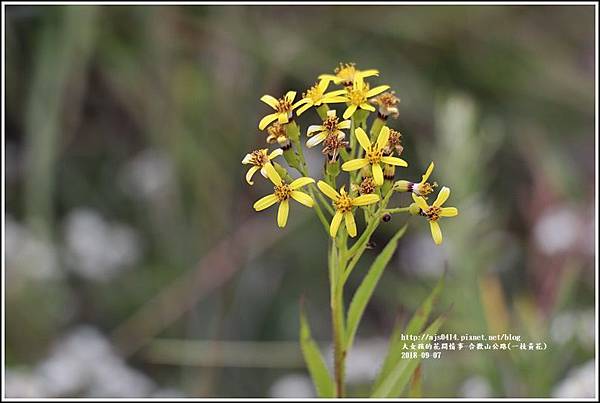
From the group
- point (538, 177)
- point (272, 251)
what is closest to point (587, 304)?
point (538, 177)

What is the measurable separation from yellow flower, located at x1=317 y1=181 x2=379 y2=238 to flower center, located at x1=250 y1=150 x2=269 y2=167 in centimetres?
4

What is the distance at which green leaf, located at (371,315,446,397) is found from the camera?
0.38 metres

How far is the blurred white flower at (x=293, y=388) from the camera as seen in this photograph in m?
0.85

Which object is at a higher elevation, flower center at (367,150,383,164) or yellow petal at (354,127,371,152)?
yellow petal at (354,127,371,152)

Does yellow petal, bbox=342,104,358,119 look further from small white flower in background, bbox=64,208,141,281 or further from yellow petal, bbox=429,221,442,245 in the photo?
small white flower in background, bbox=64,208,141,281

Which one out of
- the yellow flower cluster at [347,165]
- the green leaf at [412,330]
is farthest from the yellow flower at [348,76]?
the green leaf at [412,330]

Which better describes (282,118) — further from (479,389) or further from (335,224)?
(479,389)

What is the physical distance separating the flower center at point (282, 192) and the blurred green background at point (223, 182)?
497 mm

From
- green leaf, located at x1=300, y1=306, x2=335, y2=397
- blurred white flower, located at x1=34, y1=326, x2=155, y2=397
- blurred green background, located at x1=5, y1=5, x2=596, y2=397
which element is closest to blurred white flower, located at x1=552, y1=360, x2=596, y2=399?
blurred green background, located at x1=5, y1=5, x2=596, y2=397

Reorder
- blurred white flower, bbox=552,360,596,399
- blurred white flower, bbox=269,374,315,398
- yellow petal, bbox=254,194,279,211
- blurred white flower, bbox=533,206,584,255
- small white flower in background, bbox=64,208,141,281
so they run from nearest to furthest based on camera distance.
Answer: yellow petal, bbox=254,194,279,211 → blurred white flower, bbox=552,360,596,399 → blurred white flower, bbox=269,374,315,398 → blurred white flower, bbox=533,206,584,255 → small white flower in background, bbox=64,208,141,281

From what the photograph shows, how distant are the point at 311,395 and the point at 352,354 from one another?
0.33 feet

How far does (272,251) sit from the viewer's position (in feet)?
3.53

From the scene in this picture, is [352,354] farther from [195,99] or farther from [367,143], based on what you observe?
[367,143]

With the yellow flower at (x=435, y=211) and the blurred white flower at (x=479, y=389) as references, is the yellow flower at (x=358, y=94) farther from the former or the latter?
the blurred white flower at (x=479, y=389)
